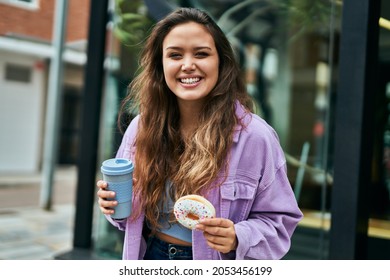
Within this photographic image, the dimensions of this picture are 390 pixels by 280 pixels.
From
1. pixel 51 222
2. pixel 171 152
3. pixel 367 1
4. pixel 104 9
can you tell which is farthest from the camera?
pixel 51 222

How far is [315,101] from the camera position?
19.0ft

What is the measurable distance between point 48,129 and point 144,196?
586cm

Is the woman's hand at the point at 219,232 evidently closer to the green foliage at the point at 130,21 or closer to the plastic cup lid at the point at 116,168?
the plastic cup lid at the point at 116,168

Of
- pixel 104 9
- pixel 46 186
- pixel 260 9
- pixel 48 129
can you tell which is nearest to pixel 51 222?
pixel 46 186

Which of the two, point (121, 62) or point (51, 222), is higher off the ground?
point (121, 62)

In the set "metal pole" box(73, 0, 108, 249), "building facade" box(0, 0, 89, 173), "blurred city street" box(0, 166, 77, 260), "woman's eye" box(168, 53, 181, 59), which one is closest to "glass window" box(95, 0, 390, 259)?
"metal pole" box(73, 0, 108, 249)

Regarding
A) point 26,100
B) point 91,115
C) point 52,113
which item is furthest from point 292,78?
point 26,100

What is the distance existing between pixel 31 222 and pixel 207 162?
4.76 meters

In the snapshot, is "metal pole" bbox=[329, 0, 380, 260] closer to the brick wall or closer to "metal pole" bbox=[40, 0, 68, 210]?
the brick wall

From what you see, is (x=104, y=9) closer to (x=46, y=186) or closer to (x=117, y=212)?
(x=117, y=212)

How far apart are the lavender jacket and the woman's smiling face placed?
165 mm

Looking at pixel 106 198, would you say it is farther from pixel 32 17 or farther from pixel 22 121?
pixel 22 121

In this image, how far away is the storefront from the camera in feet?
7.54

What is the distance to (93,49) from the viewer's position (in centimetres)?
344
